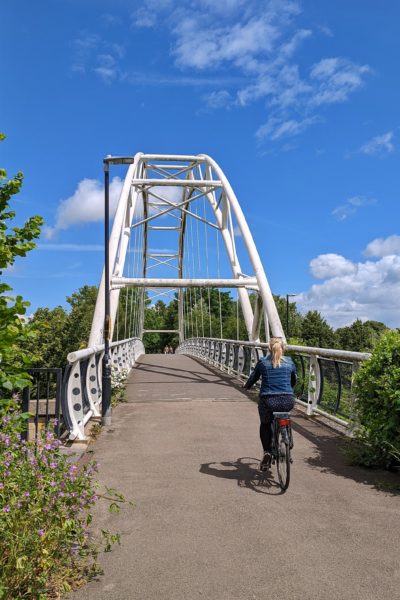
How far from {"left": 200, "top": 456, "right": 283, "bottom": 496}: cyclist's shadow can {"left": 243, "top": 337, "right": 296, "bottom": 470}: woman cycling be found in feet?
0.55

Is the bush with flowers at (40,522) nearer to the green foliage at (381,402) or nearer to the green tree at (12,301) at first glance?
the green tree at (12,301)

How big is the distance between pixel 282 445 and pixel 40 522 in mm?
2840

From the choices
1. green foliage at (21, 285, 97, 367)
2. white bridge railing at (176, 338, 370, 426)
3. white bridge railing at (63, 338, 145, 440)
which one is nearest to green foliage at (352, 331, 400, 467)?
white bridge railing at (176, 338, 370, 426)

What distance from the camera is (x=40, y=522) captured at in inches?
136

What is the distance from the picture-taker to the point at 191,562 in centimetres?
383

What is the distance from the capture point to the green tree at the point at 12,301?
409 cm

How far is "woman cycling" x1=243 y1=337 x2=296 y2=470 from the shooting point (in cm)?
603

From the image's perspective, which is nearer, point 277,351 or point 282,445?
point 282,445

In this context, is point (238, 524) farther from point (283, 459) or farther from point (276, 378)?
point (276, 378)

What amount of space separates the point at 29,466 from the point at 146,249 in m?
53.3

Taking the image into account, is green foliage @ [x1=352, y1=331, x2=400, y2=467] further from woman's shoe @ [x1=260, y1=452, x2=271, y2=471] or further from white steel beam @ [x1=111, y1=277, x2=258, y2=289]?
white steel beam @ [x1=111, y1=277, x2=258, y2=289]

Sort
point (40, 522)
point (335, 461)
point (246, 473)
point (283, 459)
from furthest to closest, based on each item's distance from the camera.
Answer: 1. point (335, 461)
2. point (246, 473)
3. point (283, 459)
4. point (40, 522)

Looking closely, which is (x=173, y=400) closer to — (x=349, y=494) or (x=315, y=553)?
(x=349, y=494)

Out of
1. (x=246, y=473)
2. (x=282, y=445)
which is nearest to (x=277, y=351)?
(x=282, y=445)
